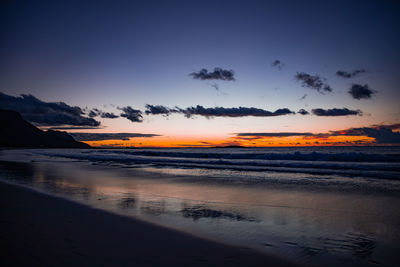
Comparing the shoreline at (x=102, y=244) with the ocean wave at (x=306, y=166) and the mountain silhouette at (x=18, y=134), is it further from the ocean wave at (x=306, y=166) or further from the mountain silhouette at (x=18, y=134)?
the mountain silhouette at (x=18, y=134)

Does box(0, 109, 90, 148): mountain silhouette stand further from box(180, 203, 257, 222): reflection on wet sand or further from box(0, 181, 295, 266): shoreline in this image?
box(180, 203, 257, 222): reflection on wet sand

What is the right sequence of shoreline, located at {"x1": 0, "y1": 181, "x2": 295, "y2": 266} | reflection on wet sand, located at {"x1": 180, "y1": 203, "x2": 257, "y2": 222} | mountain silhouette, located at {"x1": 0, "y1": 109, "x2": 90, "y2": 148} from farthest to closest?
mountain silhouette, located at {"x1": 0, "y1": 109, "x2": 90, "y2": 148} → reflection on wet sand, located at {"x1": 180, "y1": 203, "x2": 257, "y2": 222} → shoreline, located at {"x1": 0, "y1": 181, "x2": 295, "y2": 266}

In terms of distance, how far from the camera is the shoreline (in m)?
3.30

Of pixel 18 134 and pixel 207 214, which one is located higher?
pixel 18 134

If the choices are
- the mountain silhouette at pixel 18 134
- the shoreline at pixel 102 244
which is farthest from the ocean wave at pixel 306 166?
the mountain silhouette at pixel 18 134

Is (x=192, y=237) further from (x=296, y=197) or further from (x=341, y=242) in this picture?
(x=296, y=197)

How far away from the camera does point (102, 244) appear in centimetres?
389

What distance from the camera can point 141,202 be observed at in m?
7.31

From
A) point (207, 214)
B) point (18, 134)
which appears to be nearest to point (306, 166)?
point (207, 214)

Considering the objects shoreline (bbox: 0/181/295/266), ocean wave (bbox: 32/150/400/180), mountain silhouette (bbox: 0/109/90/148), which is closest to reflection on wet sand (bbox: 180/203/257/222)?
shoreline (bbox: 0/181/295/266)

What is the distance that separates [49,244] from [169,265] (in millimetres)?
2027

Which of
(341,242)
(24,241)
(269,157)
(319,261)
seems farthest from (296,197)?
(269,157)

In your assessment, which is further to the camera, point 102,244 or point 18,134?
point 18,134

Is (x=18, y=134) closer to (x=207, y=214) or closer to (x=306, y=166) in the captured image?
(x=306, y=166)
